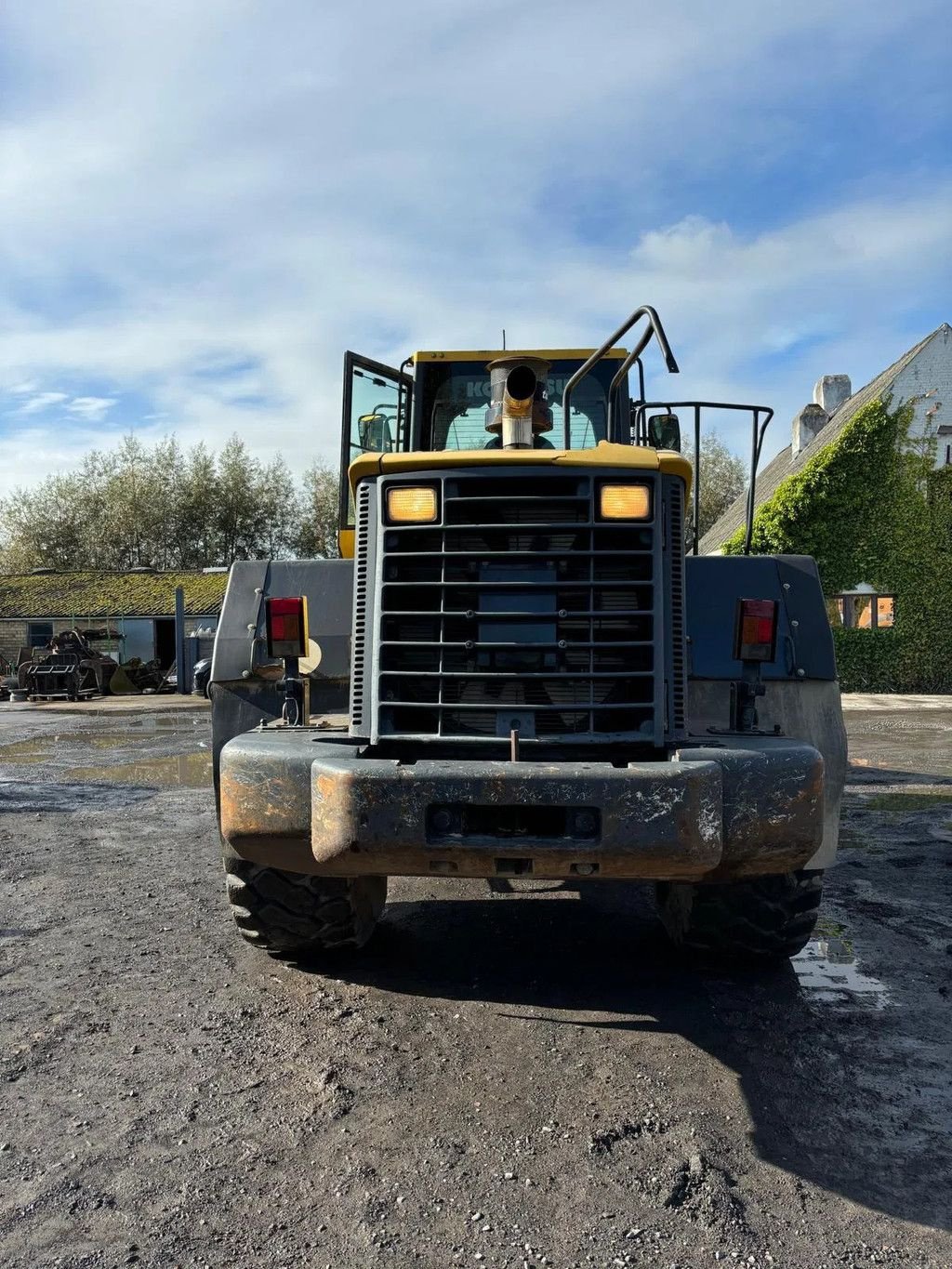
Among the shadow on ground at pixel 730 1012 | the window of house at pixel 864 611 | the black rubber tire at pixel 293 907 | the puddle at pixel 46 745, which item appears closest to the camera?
the shadow on ground at pixel 730 1012

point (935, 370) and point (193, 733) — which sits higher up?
point (935, 370)

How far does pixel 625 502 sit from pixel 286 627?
1.43 metres

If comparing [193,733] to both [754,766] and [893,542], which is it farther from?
[893,542]

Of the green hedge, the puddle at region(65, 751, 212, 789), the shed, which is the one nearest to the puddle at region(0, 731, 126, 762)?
the puddle at region(65, 751, 212, 789)

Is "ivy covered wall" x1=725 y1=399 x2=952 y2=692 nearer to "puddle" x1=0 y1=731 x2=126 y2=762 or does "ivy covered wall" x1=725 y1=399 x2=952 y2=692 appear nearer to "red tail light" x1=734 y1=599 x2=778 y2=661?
"puddle" x1=0 y1=731 x2=126 y2=762

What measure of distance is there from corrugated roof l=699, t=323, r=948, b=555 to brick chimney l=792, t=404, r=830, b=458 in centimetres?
41

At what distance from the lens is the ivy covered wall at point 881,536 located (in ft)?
74.6

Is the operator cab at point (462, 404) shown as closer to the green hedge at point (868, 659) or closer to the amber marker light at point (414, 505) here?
the amber marker light at point (414, 505)

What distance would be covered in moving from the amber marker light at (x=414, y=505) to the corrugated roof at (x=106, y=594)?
3218 cm

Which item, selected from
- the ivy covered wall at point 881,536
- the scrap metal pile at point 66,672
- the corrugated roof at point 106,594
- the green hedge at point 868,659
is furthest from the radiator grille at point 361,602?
the corrugated roof at point 106,594

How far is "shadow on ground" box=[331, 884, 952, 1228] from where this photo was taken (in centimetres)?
294

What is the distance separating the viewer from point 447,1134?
3.04m

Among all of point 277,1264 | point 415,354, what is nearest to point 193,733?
point 415,354

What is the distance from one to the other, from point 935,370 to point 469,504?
2340 cm
